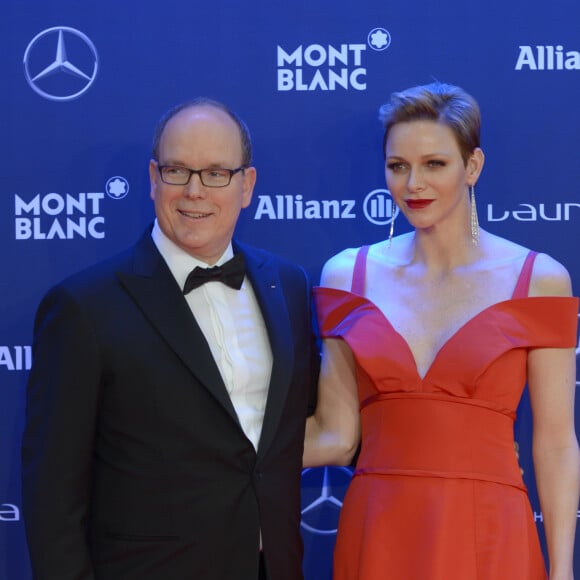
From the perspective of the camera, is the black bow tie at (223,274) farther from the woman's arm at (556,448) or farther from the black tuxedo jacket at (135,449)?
the woman's arm at (556,448)

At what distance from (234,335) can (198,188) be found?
0.35 metres

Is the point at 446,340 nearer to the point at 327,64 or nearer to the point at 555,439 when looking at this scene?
the point at 555,439

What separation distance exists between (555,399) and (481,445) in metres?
0.23

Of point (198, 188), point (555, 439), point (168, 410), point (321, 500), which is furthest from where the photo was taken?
point (321, 500)

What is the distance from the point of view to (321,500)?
126 inches

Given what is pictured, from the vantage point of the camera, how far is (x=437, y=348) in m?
2.55

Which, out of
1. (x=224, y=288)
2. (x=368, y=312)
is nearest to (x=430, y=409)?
(x=368, y=312)

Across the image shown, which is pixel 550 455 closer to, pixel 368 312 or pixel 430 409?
pixel 430 409

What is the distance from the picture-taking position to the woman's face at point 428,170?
101 inches

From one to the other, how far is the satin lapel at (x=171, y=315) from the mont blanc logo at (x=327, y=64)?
107cm

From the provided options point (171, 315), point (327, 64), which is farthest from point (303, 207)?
point (171, 315)

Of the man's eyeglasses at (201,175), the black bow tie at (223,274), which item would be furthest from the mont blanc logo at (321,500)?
the man's eyeglasses at (201,175)

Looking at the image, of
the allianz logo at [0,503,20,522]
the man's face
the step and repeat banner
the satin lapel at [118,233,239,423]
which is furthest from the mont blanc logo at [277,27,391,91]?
the allianz logo at [0,503,20,522]

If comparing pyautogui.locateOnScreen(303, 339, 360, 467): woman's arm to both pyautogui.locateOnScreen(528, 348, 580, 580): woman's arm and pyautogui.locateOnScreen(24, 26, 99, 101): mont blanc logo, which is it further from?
pyautogui.locateOnScreen(24, 26, 99, 101): mont blanc logo
